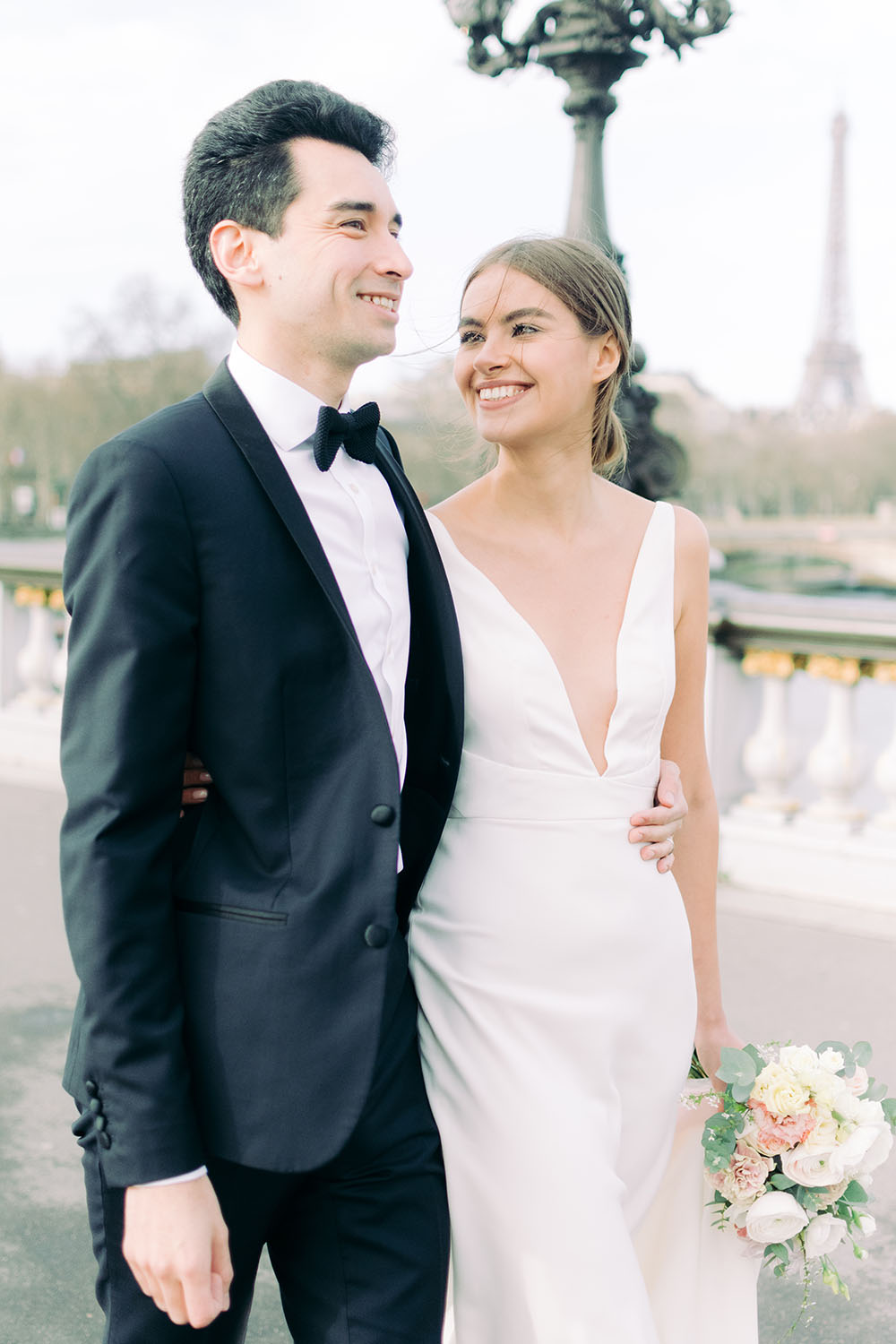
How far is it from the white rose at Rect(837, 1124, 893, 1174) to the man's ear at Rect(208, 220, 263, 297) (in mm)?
1674

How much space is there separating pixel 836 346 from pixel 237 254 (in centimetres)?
5901

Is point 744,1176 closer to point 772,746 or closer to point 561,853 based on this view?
point 561,853

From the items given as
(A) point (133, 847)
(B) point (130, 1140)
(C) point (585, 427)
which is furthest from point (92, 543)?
(C) point (585, 427)

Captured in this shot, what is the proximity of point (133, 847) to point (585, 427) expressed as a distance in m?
1.25

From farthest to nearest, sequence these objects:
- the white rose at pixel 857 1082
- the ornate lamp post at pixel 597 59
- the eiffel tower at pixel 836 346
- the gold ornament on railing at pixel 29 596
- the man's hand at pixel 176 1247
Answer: the eiffel tower at pixel 836 346
the gold ornament on railing at pixel 29 596
the ornate lamp post at pixel 597 59
the white rose at pixel 857 1082
the man's hand at pixel 176 1247

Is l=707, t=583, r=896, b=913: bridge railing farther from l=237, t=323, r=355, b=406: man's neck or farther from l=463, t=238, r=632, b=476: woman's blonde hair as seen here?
l=237, t=323, r=355, b=406: man's neck

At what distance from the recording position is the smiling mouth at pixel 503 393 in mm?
2275

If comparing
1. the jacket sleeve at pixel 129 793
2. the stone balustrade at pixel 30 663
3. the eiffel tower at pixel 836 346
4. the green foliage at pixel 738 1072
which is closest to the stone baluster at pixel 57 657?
the stone balustrade at pixel 30 663

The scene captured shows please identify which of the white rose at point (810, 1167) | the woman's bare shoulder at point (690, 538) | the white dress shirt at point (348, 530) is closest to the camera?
the white dress shirt at point (348, 530)

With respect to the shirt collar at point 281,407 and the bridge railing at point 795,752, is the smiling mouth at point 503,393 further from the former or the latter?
the bridge railing at point 795,752

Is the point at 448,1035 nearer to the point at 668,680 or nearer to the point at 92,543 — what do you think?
the point at 668,680

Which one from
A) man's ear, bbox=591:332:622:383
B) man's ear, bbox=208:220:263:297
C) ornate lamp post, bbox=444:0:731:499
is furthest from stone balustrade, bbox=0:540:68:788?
man's ear, bbox=208:220:263:297

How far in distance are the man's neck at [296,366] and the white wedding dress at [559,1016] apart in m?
0.54

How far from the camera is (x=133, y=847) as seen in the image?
1584mm
